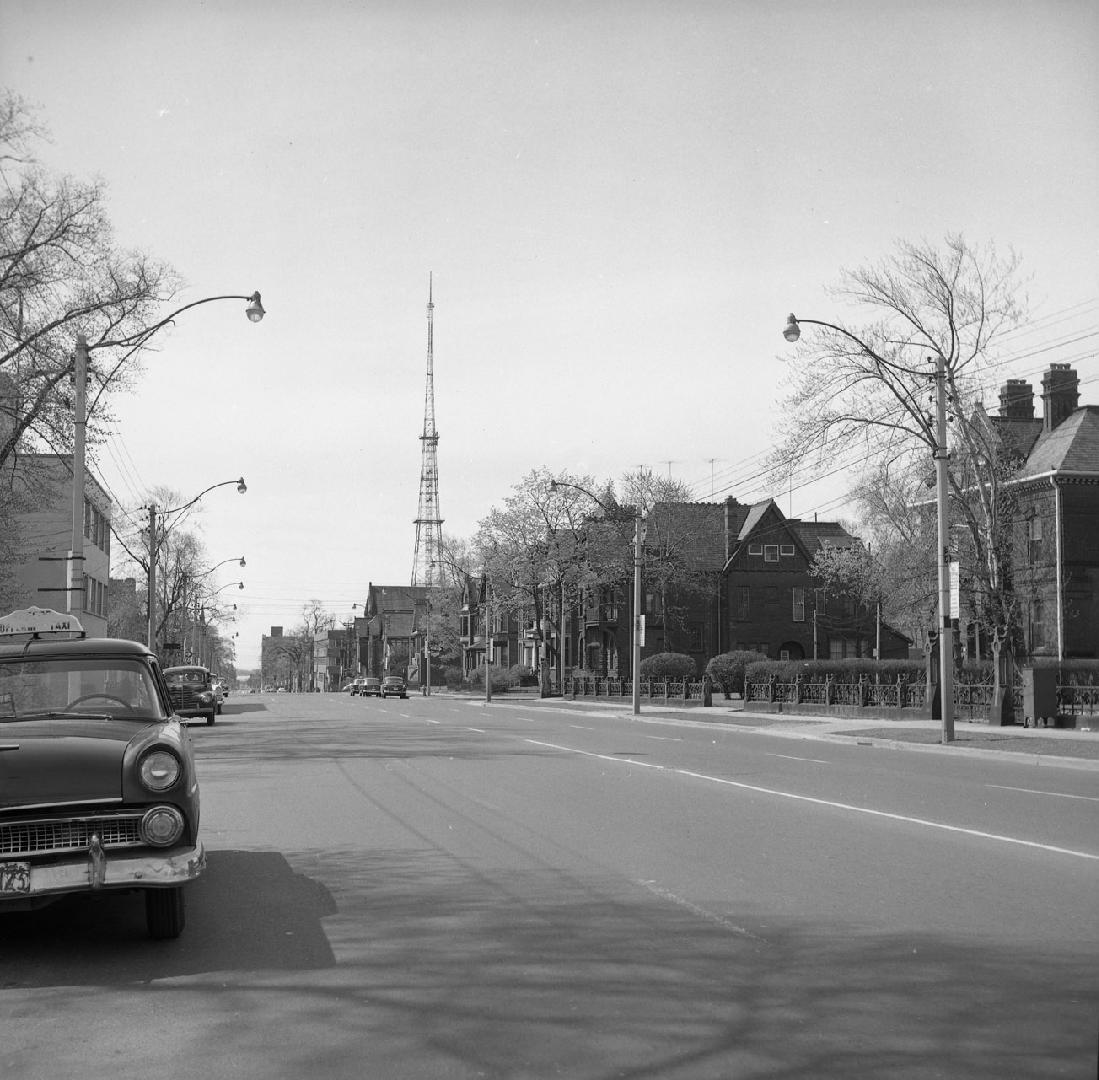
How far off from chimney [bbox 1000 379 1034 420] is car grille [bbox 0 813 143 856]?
52.8 meters

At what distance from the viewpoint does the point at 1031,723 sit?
31.1 m

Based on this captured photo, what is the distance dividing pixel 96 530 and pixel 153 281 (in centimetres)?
3478

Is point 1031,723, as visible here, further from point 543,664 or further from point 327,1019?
point 543,664

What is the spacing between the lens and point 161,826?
6914 mm

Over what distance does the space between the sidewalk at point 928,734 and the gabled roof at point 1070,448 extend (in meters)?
16.9

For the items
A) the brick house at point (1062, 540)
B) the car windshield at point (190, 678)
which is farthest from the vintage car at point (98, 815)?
the brick house at point (1062, 540)

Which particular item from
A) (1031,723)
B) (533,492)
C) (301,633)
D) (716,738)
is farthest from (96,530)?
(301,633)

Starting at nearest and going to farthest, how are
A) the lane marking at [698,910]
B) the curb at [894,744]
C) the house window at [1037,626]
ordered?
the lane marking at [698,910], the curb at [894,744], the house window at [1037,626]

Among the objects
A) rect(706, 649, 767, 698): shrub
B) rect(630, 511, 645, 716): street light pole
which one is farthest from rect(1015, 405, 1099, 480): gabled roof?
rect(630, 511, 645, 716): street light pole

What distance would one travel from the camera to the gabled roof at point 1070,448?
49.6m

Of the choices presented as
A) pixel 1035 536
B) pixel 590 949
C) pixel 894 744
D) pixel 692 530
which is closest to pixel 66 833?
pixel 590 949

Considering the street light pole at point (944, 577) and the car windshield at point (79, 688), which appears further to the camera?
the street light pole at point (944, 577)

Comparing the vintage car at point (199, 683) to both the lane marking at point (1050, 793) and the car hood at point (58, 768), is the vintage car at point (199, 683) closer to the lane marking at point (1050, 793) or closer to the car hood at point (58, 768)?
the lane marking at point (1050, 793)

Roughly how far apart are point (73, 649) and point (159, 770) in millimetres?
1758
